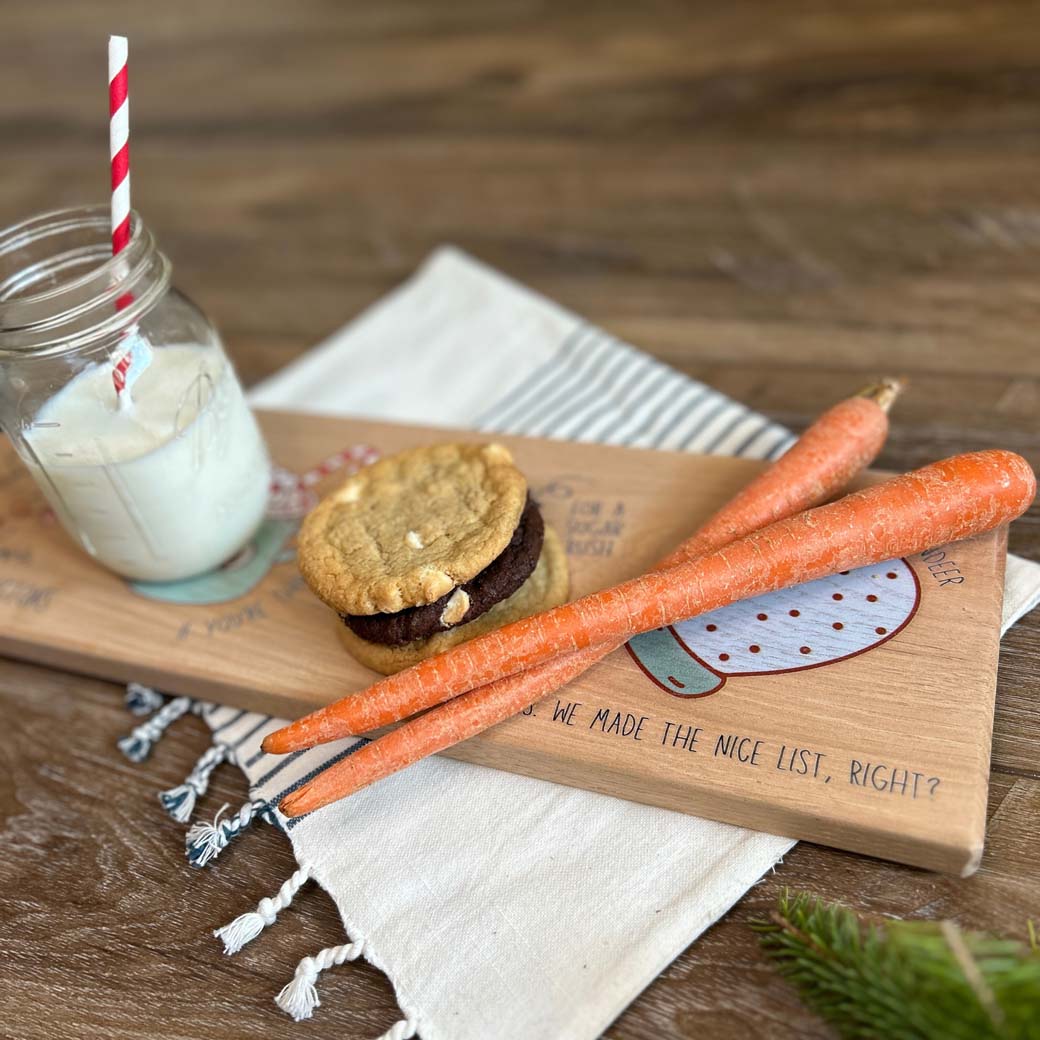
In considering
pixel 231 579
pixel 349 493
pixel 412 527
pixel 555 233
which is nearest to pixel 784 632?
pixel 412 527

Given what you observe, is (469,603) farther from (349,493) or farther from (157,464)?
(157,464)

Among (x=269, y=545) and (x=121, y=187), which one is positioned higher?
(x=121, y=187)

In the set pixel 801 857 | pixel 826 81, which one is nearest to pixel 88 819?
pixel 801 857

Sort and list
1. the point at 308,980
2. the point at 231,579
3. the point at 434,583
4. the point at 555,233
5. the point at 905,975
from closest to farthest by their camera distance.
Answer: the point at 905,975, the point at 308,980, the point at 434,583, the point at 231,579, the point at 555,233

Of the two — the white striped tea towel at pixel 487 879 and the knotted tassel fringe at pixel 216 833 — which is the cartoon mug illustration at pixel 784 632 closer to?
the white striped tea towel at pixel 487 879

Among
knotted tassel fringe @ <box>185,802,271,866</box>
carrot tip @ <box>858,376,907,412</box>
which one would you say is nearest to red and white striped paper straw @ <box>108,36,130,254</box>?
knotted tassel fringe @ <box>185,802,271,866</box>

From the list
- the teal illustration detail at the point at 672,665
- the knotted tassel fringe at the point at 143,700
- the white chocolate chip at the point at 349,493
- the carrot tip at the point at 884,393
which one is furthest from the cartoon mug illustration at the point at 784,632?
the knotted tassel fringe at the point at 143,700
